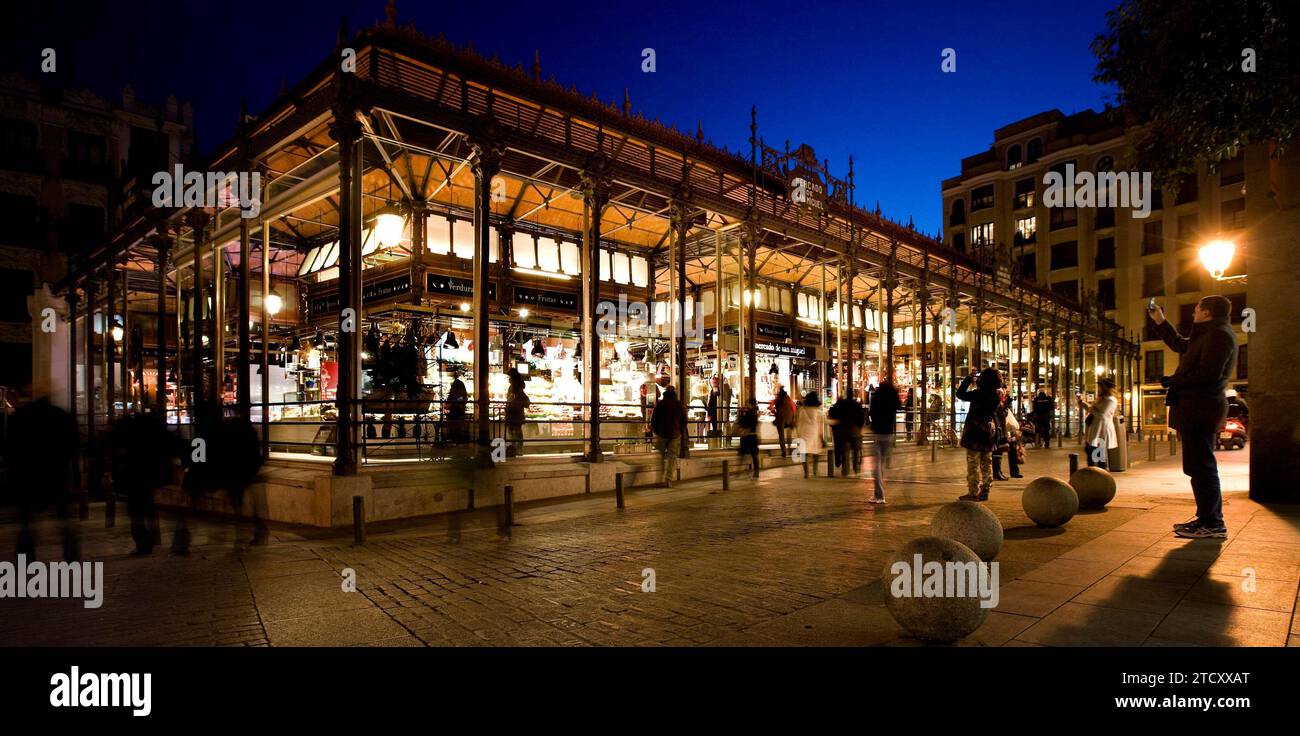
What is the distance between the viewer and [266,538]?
948 centimetres

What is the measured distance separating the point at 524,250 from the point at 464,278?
2064 mm

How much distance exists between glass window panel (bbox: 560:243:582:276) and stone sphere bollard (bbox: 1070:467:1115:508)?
12.8 metres

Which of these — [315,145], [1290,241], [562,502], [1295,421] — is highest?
[315,145]

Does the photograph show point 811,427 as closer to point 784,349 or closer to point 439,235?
point 784,349

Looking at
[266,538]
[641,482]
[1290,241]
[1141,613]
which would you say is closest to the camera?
[1141,613]

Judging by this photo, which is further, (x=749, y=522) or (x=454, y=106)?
(x=454, y=106)

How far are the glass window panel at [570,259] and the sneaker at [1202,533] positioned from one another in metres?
14.4

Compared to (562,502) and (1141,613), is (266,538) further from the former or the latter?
(1141,613)

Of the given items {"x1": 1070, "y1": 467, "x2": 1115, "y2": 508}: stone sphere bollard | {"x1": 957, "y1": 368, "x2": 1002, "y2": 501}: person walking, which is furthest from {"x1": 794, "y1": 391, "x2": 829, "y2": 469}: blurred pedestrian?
{"x1": 1070, "y1": 467, "x2": 1115, "y2": 508}: stone sphere bollard

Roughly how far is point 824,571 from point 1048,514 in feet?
12.4

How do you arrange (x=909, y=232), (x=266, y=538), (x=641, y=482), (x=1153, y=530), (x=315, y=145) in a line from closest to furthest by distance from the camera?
1. (x=1153, y=530)
2. (x=266, y=538)
3. (x=315, y=145)
4. (x=641, y=482)
5. (x=909, y=232)

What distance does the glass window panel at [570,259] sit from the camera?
18828 mm

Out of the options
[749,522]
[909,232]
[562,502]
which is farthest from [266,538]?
[909,232]

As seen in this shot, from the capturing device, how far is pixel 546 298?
59.1ft
